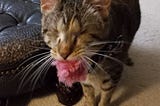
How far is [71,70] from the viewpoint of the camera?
3.84ft

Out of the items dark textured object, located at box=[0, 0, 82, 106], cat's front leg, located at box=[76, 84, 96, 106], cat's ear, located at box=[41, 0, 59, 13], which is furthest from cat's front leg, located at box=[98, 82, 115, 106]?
cat's ear, located at box=[41, 0, 59, 13]

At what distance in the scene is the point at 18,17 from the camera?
1.57 meters

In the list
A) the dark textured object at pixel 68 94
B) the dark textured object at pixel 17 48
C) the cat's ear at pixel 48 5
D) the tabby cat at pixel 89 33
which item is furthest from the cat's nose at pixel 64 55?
the dark textured object at pixel 68 94

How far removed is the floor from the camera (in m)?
1.49

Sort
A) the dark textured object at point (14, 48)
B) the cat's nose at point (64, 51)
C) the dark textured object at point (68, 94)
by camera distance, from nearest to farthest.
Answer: the cat's nose at point (64, 51), the dark textured object at point (14, 48), the dark textured object at point (68, 94)

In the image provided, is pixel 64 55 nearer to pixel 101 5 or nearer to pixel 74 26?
pixel 74 26

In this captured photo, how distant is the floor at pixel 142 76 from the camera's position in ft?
4.89

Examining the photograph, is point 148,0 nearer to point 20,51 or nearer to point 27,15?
point 27,15

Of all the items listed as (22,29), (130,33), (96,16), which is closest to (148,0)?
(130,33)

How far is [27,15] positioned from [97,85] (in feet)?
1.52

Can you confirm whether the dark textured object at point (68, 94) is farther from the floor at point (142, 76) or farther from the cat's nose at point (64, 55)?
the cat's nose at point (64, 55)

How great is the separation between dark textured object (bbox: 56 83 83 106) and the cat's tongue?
9.2 inches

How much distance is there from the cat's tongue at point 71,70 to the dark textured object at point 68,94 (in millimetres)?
235

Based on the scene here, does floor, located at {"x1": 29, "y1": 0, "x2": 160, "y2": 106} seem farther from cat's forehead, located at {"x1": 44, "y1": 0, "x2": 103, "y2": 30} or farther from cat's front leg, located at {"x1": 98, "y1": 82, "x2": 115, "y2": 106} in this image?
cat's forehead, located at {"x1": 44, "y1": 0, "x2": 103, "y2": 30}
